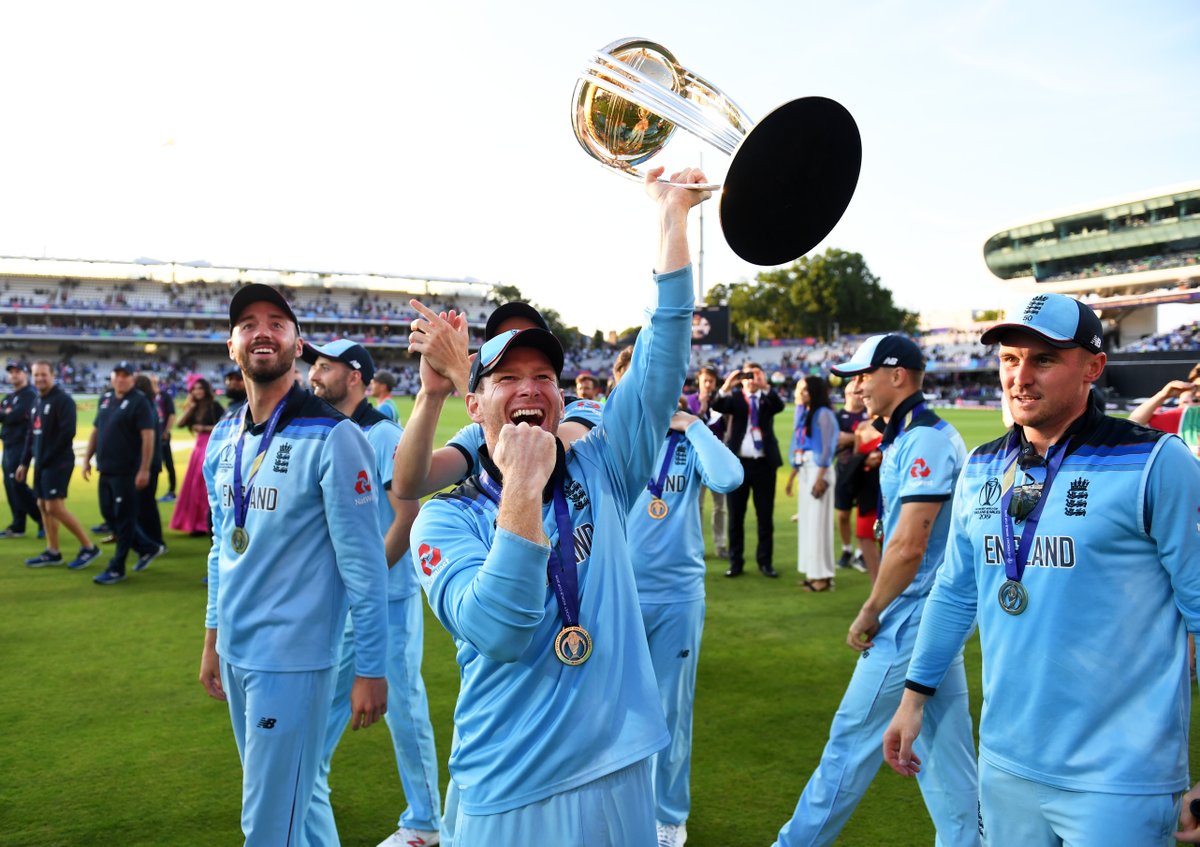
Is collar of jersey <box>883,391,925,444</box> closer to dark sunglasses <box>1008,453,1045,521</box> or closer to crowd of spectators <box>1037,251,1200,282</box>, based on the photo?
dark sunglasses <box>1008,453,1045,521</box>

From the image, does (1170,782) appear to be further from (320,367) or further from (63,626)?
(63,626)

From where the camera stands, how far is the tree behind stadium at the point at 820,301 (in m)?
86.2

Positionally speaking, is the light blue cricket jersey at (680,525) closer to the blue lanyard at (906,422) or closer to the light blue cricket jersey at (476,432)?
the blue lanyard at (906,422)

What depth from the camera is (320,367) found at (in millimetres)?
4969

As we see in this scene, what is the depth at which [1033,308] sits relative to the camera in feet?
8.71

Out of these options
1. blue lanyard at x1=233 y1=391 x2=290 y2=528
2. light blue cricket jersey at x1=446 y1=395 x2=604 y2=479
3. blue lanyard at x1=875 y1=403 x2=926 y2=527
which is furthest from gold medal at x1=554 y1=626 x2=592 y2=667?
blue lanyard at x1=875 y1=403 x2=926 y2=527

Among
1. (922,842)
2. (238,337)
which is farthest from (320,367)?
(922,842)

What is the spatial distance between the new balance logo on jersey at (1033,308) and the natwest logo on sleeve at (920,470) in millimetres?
1218

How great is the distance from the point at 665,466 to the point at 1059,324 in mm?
2696

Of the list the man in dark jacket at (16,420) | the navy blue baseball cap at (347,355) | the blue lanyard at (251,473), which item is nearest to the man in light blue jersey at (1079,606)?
the blue lanyard at (251,473)

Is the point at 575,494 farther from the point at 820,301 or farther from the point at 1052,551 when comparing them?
the point at 820,301

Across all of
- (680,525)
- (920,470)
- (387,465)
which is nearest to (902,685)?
(920,470)

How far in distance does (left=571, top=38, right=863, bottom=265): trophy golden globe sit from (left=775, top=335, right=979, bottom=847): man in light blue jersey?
1.99 m

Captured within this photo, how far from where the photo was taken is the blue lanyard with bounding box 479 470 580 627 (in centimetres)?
207
